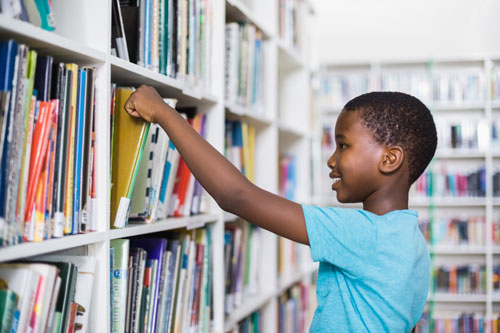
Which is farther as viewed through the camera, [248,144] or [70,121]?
[248,144]

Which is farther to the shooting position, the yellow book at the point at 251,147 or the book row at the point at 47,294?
the yellow book at the point at 251,147

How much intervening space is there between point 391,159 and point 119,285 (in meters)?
0.62

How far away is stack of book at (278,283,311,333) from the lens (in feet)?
8.01

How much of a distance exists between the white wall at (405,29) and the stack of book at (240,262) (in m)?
3.28

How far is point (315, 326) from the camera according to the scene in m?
1.13

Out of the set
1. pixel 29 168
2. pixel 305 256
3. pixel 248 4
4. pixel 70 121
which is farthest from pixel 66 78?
pixel 305 256

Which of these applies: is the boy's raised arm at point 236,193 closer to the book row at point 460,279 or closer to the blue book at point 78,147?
the blue book at point 78,147

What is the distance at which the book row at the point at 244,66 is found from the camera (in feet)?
5.74

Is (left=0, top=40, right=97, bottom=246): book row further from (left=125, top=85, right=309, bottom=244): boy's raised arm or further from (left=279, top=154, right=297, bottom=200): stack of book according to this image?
(left=279, top=154, right=297, bottom=200): stack of book

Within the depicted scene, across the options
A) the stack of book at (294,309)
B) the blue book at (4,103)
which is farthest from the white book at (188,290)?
the stack of book at (294,309)

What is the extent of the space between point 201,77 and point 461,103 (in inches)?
141

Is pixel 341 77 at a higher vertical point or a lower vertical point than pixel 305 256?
higher

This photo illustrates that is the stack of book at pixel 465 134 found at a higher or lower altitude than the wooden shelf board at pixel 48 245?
higher

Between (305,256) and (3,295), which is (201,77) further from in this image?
(305,256)
